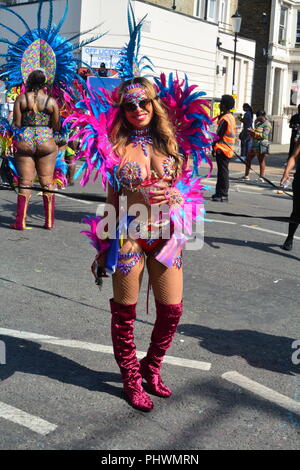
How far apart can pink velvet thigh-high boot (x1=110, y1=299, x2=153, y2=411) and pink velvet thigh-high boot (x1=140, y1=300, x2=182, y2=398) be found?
0.38 ft

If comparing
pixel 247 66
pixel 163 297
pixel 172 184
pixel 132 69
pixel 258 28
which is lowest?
pixel 163 297

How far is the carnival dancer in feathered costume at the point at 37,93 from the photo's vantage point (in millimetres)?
7535

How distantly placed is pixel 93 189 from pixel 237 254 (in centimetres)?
492

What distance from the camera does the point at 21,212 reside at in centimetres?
801

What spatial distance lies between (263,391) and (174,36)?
23.5 metres

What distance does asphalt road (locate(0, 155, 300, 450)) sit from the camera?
3207 mm

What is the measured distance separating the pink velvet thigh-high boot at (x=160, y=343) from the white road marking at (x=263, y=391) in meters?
0.50

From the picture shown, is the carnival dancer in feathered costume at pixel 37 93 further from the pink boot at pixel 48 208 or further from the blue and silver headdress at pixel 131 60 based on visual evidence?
the blue and silver headdress at pixel 131 60

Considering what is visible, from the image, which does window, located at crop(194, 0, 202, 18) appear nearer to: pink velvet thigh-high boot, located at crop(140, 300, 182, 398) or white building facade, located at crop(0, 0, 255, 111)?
white building facade, located at crop(0, 0, 255, 111)

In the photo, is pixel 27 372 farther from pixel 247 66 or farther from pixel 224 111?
pixel 247 66

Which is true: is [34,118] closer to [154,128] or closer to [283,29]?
[154,128]

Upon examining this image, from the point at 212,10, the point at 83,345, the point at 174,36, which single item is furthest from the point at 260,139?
the point at 212,10
